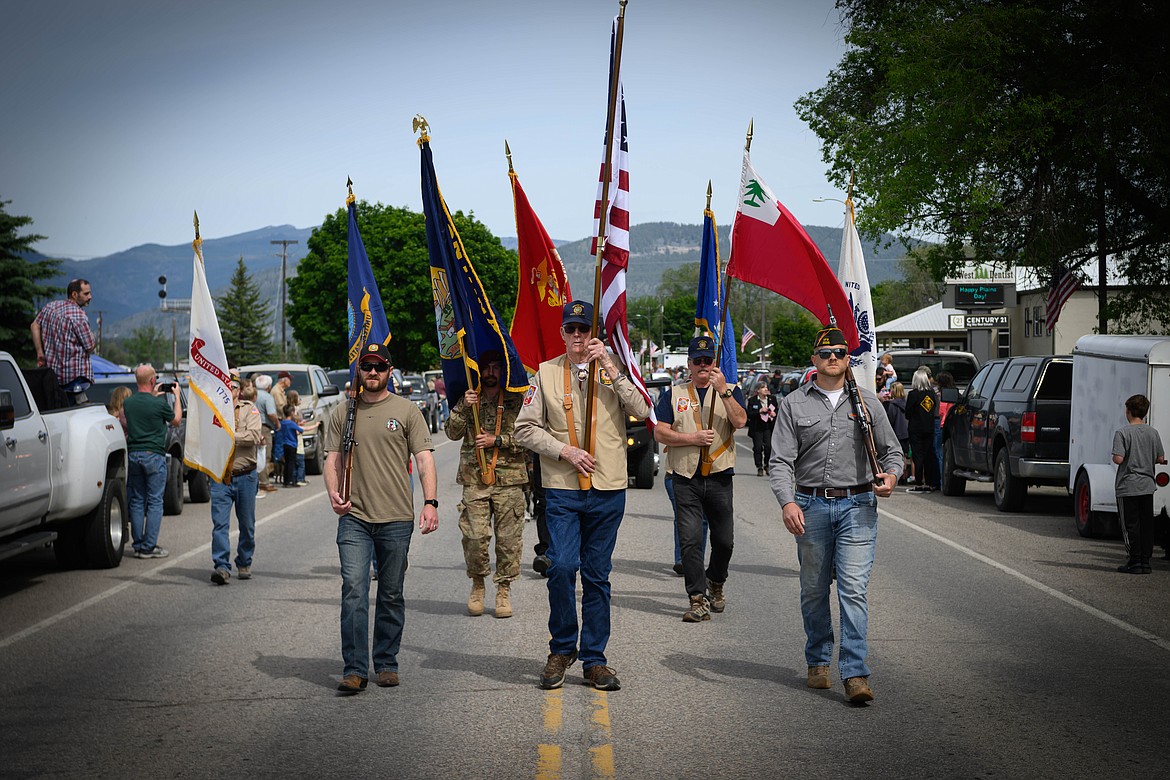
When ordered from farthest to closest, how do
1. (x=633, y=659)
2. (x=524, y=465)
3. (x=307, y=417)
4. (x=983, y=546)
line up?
(x=307, y=417), (x=983, y=546), (x=524, y=465), (x=633, y=659)

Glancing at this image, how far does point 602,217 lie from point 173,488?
1166cm

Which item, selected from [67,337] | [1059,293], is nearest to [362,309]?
[67,337]

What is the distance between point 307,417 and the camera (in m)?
23.7

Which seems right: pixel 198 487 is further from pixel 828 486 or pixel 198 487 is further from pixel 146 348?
pixel 146 348

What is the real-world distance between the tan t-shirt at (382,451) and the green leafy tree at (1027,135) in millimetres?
19820

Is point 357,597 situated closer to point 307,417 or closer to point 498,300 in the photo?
point 307,417

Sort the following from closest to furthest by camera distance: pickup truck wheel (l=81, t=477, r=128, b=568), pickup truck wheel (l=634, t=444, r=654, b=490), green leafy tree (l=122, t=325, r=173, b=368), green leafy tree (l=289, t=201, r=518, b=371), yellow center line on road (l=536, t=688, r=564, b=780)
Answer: yellow center line on road (l=536, t=688, r=564, b=780) → pickup truck wheel (l=81, t=477, r=128, b=568) → pickup truck wheel (l=634, t=444, r=654, b=490) → green leafy tree (l=289, t=201, r=518, b=371) → green leafy tree (l=122, t=325, r=173, b=368)

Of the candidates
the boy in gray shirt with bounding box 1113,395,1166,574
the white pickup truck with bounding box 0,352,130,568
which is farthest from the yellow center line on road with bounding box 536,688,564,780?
the boy in gray shirt with bounding box 1113,395,1166,574

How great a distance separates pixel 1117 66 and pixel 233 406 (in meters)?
20.0

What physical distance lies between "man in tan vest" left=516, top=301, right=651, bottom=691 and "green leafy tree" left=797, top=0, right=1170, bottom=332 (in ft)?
63.9

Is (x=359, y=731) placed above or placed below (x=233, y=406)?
below

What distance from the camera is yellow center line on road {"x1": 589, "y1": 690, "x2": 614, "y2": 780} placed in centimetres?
557

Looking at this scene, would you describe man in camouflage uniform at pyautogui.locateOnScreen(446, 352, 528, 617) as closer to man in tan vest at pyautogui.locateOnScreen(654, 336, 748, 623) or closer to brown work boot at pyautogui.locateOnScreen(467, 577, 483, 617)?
brown work boot at pyautogui.locateOnScreen(467, 577, 483, 617)

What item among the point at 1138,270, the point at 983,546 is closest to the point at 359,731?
the point at 983,546
